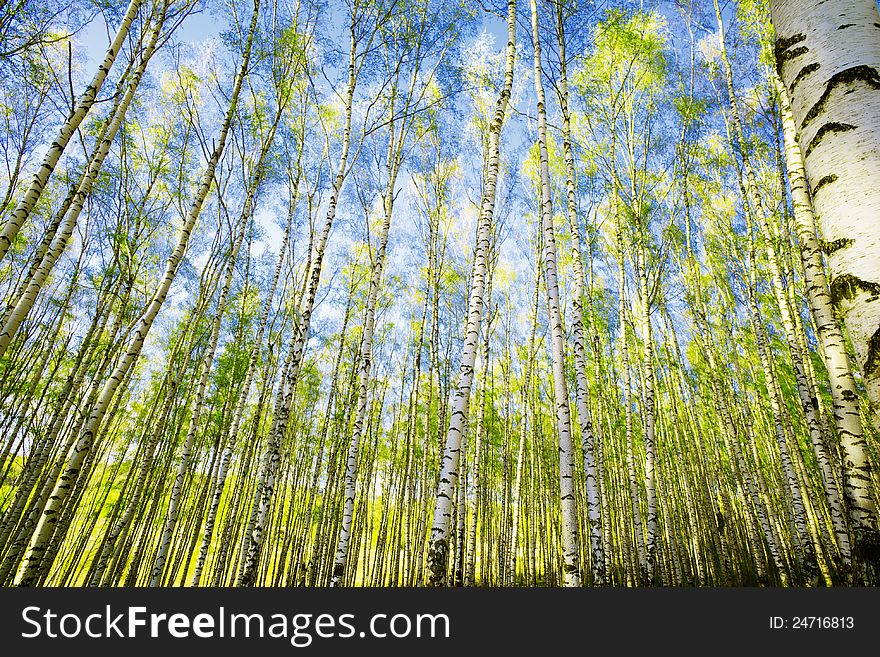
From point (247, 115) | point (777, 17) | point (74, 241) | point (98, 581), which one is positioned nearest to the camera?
point (777, 17)

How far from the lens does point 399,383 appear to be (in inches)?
602

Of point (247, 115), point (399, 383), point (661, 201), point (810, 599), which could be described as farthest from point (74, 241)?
point (661, 201)

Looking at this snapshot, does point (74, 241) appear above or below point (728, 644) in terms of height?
above

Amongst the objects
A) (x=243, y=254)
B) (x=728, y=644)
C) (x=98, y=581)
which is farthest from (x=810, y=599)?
(x=243, y=254)

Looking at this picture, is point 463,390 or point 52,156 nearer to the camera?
point 52,156

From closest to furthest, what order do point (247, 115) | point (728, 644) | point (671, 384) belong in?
point (728, 644) → point (247, 115) → point (671, 384)

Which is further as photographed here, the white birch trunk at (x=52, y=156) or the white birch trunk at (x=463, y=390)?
the white birch trunk at (x=463, y=390)

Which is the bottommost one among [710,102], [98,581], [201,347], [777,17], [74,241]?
[98,581]

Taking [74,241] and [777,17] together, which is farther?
[74,241]

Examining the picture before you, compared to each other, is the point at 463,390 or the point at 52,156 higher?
the point at 52,156

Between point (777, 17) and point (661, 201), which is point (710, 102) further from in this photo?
point (777, 17)

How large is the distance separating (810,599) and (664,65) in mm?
10669

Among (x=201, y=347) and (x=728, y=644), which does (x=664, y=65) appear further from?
(x=201, y=347)

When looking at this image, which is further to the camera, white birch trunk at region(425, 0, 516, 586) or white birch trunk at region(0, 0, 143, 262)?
white birch trunk at region(425, 0, 516, 586)
